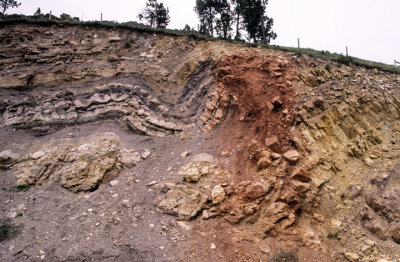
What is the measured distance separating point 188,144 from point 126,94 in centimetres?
446

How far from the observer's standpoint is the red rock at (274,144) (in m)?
8.52

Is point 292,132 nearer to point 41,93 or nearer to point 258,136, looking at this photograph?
point 258,136

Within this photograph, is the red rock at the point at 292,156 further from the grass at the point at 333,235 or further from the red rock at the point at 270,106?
the grass at the point at 333,235

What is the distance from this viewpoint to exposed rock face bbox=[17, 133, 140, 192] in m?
9.19

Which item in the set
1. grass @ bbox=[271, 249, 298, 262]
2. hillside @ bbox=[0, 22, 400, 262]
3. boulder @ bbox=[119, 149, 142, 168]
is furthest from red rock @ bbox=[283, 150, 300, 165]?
boulder @ bbox=[119, 149, 142, 168]

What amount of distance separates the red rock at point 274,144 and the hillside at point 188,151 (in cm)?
5

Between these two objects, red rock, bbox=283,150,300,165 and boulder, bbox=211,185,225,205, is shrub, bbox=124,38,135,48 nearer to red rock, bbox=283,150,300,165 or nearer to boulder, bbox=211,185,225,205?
boulder, bbox=211,185,225,205

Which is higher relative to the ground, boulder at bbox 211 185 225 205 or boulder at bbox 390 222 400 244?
boulder at bbox 211 185 225 205

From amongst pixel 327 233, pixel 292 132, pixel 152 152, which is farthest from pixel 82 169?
pixel 327 233

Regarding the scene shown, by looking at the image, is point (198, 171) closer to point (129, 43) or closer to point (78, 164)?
point (78, 164)

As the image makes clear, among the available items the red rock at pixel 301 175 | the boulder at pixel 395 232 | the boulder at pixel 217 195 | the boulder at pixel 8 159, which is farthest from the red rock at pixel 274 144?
the boulder at pixel 8 159

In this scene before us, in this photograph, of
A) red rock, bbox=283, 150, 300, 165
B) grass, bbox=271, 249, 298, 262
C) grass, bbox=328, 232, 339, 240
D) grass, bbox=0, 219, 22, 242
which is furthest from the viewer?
red rock, bbox=283, 150, 300, 165

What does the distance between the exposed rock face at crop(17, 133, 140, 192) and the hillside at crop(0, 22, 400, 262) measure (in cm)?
5

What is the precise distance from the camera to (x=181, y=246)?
6742 mm
